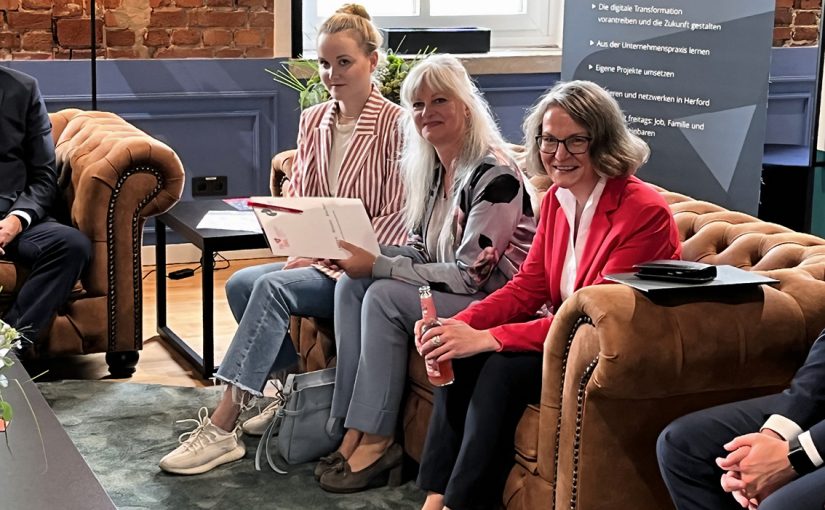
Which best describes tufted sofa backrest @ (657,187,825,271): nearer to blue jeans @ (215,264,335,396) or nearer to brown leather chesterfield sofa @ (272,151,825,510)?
brown leather chesterfield sofa @ (272,151,825,510)

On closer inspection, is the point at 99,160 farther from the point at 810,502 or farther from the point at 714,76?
the point at 810,502

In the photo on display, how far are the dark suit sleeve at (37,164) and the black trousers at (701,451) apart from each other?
2232mm

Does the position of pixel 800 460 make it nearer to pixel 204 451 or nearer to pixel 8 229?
pixel 204 451

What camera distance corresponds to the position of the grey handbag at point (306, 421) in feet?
9.87

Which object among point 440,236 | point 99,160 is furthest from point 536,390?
point 99,160

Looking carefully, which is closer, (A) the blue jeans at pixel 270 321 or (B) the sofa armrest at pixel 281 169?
(A) the blue jeans at pixel 270 321

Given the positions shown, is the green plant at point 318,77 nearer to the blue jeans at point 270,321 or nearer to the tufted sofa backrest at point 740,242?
the blue jeans at point 270,321

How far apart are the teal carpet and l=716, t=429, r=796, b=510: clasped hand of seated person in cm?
96

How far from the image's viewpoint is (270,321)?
3.08m

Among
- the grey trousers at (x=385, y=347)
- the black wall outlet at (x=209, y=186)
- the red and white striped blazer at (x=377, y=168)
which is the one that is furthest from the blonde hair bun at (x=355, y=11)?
the black wall outlet at (x=209, y=186)

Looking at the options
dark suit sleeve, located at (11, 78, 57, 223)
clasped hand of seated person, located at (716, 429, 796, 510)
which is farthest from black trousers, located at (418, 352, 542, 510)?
dark suit sleeve, located at (11, 78, 57, 223)

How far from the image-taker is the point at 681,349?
229cm

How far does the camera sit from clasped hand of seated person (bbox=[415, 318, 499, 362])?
254 cm

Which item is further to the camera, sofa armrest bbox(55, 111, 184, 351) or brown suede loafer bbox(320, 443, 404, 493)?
sofa armrest bbox(55, 111, 184, 351)
